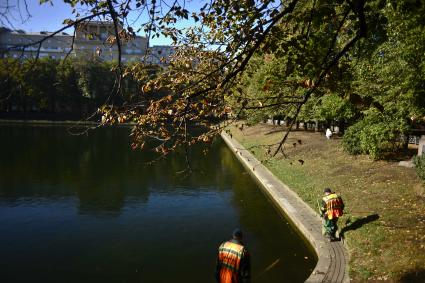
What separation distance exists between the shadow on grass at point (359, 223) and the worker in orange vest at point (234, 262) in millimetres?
6323

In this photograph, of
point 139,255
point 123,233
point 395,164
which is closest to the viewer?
point 139,255

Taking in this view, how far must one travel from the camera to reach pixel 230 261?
7926 mm

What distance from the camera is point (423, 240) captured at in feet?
38.2

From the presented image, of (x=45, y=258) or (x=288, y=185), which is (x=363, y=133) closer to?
(x=288, y=185)

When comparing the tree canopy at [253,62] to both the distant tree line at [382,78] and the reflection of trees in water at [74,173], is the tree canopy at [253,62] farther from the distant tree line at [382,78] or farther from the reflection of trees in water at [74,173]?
the reflection of trees in water at [74,173]

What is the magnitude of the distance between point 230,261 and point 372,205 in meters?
9.19

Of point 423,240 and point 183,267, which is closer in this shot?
point 423,240

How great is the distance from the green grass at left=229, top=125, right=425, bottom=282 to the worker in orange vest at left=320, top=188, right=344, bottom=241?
465 mm

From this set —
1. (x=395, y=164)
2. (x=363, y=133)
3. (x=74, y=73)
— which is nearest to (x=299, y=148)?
(x=363, y=133)

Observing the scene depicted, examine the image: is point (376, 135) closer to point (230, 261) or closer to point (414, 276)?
point (414, 276)

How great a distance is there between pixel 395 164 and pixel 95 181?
1650cm

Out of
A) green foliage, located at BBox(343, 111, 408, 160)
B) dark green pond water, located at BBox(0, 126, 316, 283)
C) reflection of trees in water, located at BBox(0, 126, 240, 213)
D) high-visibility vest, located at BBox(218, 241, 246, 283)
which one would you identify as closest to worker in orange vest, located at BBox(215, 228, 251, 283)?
high-visibility vest, located at BBox(218, 241, 246, 283)

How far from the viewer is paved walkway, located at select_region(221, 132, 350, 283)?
1047 cm

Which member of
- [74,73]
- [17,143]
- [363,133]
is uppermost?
[74,73]
